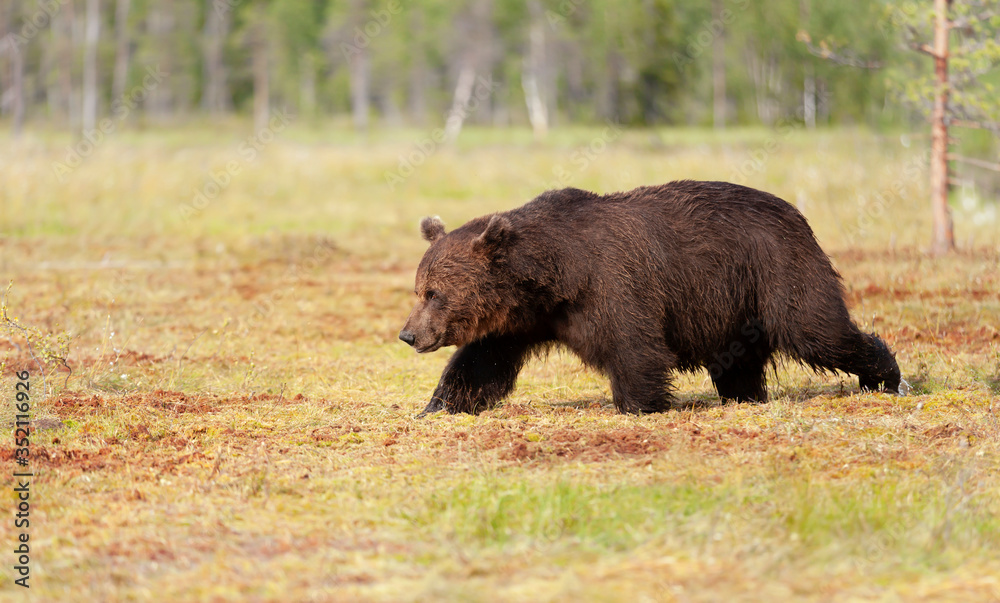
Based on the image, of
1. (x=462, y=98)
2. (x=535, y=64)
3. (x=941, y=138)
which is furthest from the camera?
(x=535, y=64)

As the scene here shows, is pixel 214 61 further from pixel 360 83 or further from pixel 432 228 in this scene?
pixel 432 228

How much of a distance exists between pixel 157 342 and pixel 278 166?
1427 cm

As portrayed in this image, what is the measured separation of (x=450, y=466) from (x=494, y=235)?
1.81 meters

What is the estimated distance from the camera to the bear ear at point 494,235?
6.41 m

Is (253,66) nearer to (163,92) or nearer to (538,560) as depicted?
(163,92)

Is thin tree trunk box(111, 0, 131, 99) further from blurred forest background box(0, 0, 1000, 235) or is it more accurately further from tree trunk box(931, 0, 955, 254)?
tree trunk box(931, 0, 955, 254)

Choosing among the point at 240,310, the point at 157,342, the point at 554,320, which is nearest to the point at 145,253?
the point at 240,310

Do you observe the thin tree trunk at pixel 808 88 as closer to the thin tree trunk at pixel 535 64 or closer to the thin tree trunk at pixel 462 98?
the thin tree trunk at pixel 535 64

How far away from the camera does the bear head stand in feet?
21.4

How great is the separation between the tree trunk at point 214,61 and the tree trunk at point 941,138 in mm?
56720

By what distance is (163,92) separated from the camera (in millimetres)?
64875

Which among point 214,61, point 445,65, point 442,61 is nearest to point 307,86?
point 214,61

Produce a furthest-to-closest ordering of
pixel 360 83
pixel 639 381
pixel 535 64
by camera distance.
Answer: pixel 360 83
pixel 535 64
pixel 639 381

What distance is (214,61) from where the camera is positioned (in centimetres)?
6438
